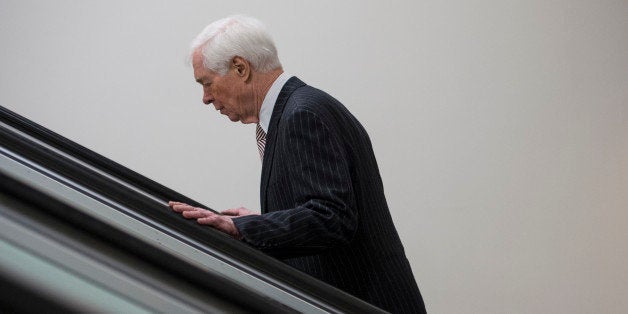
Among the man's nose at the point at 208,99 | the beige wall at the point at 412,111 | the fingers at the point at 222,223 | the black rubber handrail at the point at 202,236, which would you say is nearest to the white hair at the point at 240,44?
the man's nose at the point at 208,99

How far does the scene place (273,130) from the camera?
1.57 meters

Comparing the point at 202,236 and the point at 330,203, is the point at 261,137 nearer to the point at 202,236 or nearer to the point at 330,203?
the point at 330,203

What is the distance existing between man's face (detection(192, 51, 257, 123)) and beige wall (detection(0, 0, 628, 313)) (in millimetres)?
2121

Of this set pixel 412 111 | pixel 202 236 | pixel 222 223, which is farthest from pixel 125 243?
pixel 412 111

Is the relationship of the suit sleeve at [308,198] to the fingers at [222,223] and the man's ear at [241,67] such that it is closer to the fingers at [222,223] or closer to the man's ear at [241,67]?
the fingers at [222,223]

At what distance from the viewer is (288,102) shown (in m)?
1.56

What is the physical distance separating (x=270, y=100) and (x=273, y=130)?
0.28 feet

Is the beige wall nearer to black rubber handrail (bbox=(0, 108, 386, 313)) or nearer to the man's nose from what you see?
the man's nose

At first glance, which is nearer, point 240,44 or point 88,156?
point 88,156

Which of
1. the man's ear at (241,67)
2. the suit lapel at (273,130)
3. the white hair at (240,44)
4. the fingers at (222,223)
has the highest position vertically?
the white hair at (240,44)

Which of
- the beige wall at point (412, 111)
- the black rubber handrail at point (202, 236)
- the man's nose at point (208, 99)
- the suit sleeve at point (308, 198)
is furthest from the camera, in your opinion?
the beige wall at point (412, 111)

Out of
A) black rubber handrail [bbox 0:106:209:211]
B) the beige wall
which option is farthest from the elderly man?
the beige wall

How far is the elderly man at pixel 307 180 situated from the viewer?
1349 mm

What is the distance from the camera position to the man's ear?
5.51 ft
